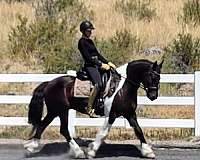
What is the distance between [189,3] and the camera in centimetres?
2717

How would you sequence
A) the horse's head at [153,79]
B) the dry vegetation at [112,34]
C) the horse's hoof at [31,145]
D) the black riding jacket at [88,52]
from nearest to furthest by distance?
the horse's head at [153,79], the black riding jacket at [88,52], the horse's hoof at [31,145], the dry vegetation at [112,34]

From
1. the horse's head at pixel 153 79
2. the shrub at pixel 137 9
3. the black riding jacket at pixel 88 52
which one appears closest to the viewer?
the horse's head at pixel 153 79

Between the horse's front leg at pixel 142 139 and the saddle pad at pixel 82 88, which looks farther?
the saddle pad at pixel 82 88

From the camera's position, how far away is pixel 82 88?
11.3 m

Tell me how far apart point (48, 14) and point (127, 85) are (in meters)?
15.2

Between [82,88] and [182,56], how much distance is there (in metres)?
9.35

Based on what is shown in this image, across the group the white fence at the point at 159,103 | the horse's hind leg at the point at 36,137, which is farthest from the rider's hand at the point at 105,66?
the white fence at the point at 159,103

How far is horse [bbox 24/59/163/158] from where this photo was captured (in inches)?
438

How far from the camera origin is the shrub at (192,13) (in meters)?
25.6

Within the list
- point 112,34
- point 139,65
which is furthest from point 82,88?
point 112,34

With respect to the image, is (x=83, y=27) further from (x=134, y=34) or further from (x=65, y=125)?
(x=134, y=34)

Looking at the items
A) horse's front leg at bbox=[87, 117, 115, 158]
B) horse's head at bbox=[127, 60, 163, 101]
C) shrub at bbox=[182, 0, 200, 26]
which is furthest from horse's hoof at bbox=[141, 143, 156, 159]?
shrub at bbox=[182, 0, 200, 26]

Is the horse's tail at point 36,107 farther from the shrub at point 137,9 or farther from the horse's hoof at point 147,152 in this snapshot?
the shrub at point 137,9

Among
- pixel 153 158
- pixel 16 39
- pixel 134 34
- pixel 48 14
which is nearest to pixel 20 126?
pixel 153 158
